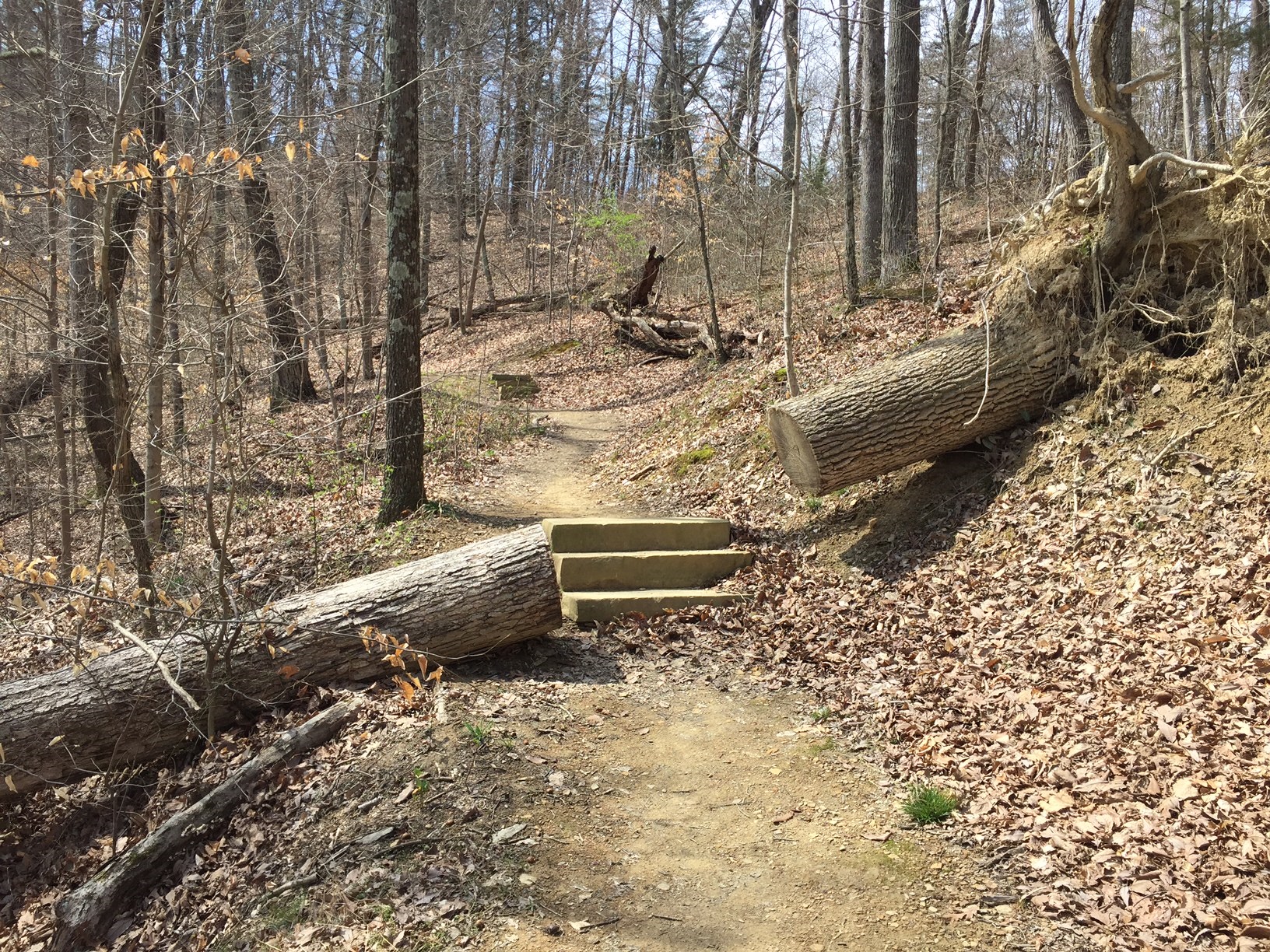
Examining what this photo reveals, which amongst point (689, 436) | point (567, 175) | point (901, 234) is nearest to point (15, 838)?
point (689, 436)

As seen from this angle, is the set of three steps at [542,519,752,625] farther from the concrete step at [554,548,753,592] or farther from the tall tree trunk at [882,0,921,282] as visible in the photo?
the tall tree trunk at [882,0,921,282]

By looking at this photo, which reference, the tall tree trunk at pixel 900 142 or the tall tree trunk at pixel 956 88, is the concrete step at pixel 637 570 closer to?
the tall tree trunk at pixel 900 142

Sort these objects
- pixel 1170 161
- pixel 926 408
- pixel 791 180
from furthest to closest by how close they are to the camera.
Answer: pixel 791 180 < pixel 926 408 < pixel 1170 161

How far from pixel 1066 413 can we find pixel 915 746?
3.73m

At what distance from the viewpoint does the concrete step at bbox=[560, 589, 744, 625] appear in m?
7.30

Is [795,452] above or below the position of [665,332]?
below

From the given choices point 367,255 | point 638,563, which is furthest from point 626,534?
point 367,255

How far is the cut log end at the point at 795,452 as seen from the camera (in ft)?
24.7

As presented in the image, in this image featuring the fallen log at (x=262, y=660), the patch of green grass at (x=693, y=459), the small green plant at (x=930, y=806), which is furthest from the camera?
the patch of green grass at (x=693, y=459)

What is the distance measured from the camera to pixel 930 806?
14.5ft

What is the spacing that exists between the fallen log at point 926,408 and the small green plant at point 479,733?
3.72 metres

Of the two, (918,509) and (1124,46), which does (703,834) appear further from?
(1124,46)

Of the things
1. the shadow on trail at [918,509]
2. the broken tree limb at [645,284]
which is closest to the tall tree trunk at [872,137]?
the broken tree limb at [645,284]

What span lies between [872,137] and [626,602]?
32.9 feet
